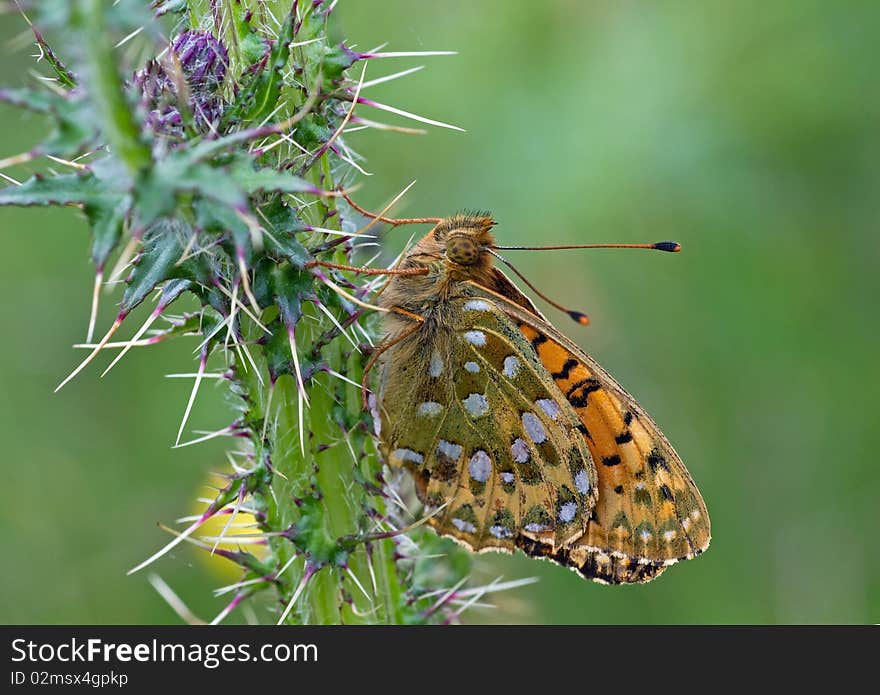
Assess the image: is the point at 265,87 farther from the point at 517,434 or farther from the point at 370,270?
the point at 517,434

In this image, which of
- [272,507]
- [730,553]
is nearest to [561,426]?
[272,507]

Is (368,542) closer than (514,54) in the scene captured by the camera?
Yes

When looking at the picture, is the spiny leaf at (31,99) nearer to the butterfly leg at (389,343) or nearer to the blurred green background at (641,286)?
the butterfly leg at (389,343)

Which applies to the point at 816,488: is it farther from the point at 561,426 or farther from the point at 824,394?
the point at 561,426

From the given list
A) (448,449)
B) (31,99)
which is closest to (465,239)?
(448,449)

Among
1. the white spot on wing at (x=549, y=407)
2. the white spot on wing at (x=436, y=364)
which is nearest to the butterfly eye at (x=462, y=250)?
the white spot on wing at (x=436, y=364)

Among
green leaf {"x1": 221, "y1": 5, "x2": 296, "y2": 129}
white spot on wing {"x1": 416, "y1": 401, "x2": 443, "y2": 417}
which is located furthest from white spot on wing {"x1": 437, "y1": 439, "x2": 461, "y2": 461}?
green leaf {"x1": 221, "y1": 5, "x2": 296, "y2": 129}
